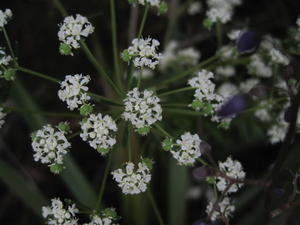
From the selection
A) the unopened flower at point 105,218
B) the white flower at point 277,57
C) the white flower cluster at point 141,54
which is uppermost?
the white flower at point 277,57

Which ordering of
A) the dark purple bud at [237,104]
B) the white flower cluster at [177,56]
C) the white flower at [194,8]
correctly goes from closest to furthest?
the dark purple bud at [237,104] → the white flower cluster at [177,56] → the white flower at [194,8]

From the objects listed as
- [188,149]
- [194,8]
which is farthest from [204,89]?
[194,8]

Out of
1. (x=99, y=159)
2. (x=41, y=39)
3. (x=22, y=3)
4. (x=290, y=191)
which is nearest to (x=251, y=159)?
(x=99, y=159)

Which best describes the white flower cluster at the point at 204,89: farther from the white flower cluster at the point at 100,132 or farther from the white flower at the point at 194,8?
the white flower at the point at 194,8

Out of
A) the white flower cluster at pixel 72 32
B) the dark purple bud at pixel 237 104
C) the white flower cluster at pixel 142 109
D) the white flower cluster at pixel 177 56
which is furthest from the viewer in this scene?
the white flower cluster at pixel 177 56

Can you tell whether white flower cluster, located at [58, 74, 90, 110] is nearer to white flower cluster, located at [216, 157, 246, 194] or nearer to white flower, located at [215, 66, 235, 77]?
white flower cluster, located at [216, 157, 246, 194]

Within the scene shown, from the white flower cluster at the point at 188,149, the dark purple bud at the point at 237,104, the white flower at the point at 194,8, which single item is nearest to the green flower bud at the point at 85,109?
the white flower cluster at the point at 188,149

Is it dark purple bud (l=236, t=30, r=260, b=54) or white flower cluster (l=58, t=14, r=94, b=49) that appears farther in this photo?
white flower cluster (l=58, t=14, r=94, b=49)

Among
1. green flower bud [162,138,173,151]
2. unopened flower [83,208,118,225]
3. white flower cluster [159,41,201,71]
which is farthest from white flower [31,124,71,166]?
white flower cluster [159,41,201,71]

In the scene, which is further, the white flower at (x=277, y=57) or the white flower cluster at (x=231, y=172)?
the white flower at (x=277, y=57)
